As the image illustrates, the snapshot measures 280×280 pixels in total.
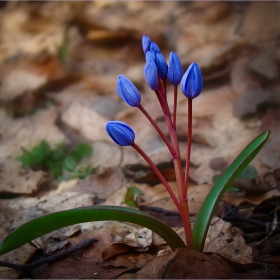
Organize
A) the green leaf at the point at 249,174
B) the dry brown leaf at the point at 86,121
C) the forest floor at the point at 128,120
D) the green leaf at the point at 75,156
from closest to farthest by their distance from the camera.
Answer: the forest floor at the point at 128,120 → the green leaf at the point at 249,174 → the green leaf at the point at 75,156 → the dry brown leaf at the point at 86,121

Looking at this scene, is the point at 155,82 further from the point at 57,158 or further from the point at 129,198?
the point at 57,158

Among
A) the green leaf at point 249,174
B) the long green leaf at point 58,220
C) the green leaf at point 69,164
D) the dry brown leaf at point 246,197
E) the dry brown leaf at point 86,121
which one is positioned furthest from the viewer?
the dry brown leaf at point 86,121

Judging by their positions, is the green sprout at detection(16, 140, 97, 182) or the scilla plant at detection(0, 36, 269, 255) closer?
the scilla plant at detection(0, 36, 269, 255)

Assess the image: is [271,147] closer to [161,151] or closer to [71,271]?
[161,151]

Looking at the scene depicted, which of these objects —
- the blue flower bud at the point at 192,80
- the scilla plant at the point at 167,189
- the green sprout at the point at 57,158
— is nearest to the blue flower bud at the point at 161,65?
the scilla plant at the point at 167,189

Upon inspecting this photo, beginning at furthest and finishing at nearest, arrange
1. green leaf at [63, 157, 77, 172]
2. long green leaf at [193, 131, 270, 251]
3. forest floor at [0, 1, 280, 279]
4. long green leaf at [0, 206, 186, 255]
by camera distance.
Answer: green leaf at [63, 157, 77, 172]
forest floor at [0, 1, 280, 279]
long green leaf at [193, 131, 270, 251]
long green leaf at [0, 206, 186, 255]

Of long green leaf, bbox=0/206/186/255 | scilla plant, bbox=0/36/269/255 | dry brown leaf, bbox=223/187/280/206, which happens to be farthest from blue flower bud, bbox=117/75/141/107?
dry brown leaf, bbox=223/187/280/206

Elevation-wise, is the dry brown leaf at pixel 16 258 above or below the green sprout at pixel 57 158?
below

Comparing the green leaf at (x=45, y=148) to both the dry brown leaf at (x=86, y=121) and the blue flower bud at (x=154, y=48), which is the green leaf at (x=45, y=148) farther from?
the blue flower bud at (x=154, y=48)

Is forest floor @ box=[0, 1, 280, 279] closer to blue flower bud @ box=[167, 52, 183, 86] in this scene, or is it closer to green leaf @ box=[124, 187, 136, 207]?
green leaf @ box=[124, 187, 136, 207]
